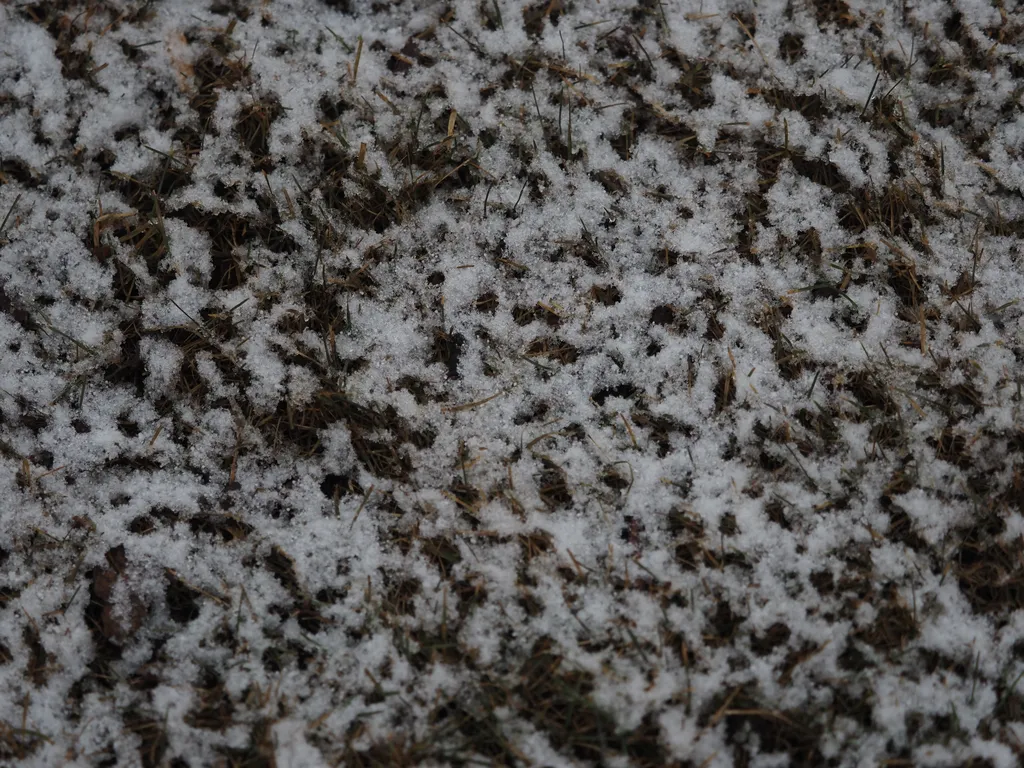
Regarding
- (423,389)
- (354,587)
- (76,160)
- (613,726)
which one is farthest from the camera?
(76,160)

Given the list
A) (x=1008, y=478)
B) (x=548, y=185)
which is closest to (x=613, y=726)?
(x=1008, y=478)

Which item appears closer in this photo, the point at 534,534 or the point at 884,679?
the point at 884,679

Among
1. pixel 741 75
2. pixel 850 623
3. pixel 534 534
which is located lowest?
pixel 534 534

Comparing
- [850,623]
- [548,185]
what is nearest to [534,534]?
[850,623]

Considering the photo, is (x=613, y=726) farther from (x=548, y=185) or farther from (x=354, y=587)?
(x=548, y=185)

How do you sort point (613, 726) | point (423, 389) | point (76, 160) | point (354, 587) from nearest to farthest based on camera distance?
point (613, 726) < point (354, 587) < point (423, 389) < point (76, 160)

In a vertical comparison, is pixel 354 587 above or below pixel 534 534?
below
